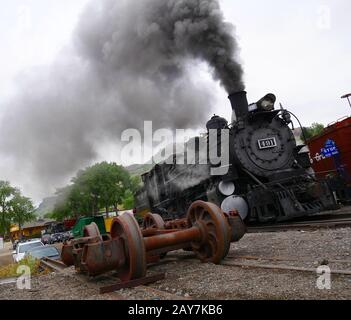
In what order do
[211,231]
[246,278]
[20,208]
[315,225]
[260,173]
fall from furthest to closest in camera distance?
1. [20,208]
2. [260,173]
3. [315,225]
4. [211,231]
5. [246,278]

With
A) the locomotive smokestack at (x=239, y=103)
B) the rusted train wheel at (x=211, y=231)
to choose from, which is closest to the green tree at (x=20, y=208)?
the locomotive smokestack at (x=239, y=103)

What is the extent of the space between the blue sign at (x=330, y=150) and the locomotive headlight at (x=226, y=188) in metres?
4.02

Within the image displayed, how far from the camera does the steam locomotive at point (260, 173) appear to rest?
8594mm

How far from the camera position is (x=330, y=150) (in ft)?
38.2

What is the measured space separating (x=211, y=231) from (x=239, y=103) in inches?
224

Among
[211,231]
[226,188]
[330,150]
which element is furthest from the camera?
[330,150]

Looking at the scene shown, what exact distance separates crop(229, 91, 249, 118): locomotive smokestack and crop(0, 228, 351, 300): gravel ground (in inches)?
166

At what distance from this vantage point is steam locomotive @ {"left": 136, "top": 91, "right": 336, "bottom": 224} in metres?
8.59

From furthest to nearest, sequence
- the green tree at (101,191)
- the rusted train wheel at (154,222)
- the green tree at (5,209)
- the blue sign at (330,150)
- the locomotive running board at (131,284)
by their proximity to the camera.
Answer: the green tree at (5,209) < the green tree at (101,191) < the blue sign at (330,150) < the rusted train wheel at (154,222) < the locomotive running board at (131,284)

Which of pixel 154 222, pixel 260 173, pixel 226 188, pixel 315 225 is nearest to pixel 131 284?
pixel 154 222

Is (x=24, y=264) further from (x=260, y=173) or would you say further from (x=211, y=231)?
(x=260, y=173)

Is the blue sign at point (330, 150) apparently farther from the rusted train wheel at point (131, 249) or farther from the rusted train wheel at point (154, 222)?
the rusted train wheel at point (131, 249)
